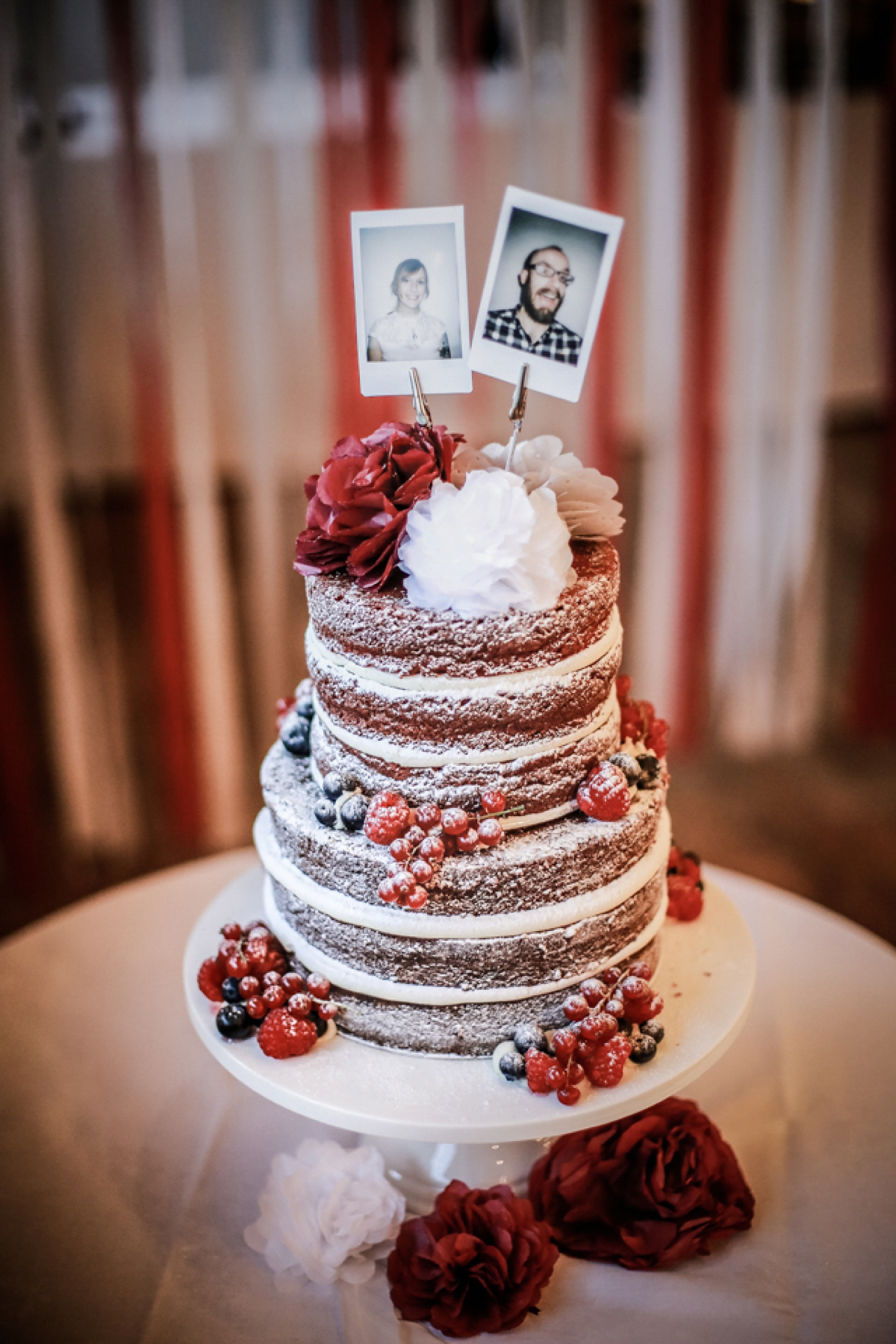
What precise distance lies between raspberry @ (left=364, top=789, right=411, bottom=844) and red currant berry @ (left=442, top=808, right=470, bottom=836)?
4cm

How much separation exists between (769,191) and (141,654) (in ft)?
7.95

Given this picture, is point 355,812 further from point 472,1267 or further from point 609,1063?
point 472,1267

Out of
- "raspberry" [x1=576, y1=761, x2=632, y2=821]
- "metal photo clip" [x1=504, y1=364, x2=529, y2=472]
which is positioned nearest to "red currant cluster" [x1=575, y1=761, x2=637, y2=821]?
"raspberry" [x1=576, y1=761, x2=632, y2=821]

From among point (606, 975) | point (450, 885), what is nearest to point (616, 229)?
point (450, 885)

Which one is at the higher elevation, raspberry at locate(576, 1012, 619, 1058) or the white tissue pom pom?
the white tissue pom pom

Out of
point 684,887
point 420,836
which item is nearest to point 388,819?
point 420,836

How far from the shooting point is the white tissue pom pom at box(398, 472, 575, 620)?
1.12 meters

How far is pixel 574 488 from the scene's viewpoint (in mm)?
1297

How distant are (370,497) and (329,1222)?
2.67ft

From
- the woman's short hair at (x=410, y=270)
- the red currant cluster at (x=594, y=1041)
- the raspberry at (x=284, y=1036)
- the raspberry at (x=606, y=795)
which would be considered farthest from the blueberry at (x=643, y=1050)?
the woman's short hair at (x=410, y=270)

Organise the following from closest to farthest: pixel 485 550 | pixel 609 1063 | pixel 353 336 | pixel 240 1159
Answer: pixel 485 550, pixel 609 1063, pixel 240 1159, pixel 353 336

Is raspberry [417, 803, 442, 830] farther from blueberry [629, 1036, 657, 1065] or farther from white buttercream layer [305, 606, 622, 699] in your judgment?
blueberry [629, 1036, 657, 1065]

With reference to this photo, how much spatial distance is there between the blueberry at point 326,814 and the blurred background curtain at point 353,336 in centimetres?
166

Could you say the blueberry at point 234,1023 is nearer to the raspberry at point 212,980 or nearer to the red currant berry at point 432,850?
the raspberry at point 212,980
